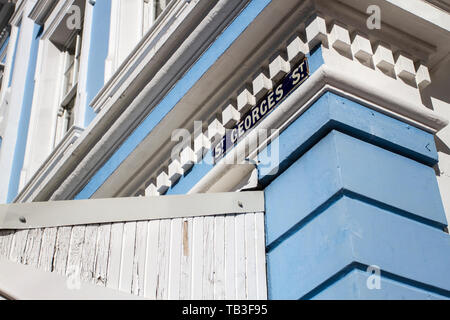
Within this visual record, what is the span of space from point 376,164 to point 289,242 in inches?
22.2

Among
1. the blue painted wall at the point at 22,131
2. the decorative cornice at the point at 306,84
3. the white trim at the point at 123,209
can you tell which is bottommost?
the white trim at the point at 123,209

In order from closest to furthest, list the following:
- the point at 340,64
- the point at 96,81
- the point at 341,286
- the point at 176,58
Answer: the point at 341,286, the point at 340,64, the point at 176,58, the point at 96,81

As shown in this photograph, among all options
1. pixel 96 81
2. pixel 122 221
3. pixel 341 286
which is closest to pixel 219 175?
pixel 122 221

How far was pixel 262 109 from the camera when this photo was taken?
3.91 meters

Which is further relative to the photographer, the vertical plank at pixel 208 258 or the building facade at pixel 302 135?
the vertical plank at pixel 208 258

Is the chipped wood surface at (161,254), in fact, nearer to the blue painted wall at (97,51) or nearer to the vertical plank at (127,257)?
the vertical plank at (127,257)

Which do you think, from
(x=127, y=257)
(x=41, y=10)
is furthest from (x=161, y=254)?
(x=41, y=10)

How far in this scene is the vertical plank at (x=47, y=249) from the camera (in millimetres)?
3232

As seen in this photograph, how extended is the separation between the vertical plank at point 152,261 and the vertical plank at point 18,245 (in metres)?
0.60

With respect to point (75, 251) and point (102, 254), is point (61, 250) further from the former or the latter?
point (102, 254)

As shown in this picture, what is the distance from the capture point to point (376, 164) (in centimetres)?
341

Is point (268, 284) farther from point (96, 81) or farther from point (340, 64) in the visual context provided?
point (96, 81)

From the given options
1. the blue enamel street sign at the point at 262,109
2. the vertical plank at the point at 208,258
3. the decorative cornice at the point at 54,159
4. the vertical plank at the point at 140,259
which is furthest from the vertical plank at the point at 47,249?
the decorative cornice at the point at 54,159

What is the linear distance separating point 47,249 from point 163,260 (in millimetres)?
573
